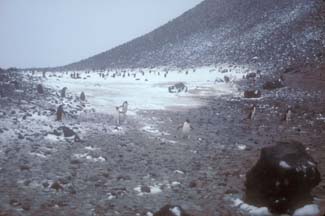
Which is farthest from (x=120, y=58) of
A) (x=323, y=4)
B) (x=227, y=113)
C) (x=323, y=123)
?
(x=323, y=123)

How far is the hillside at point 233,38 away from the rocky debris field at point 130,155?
24.1 meters

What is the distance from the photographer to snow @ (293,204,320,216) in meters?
8.99

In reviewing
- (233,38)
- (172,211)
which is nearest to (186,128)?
(172,211)

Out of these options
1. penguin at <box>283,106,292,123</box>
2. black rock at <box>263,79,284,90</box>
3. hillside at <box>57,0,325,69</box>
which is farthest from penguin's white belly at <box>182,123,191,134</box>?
hillside at <box>57,0,325,69</box>

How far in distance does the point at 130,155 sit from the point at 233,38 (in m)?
58.8

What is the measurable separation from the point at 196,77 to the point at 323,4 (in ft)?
86.5

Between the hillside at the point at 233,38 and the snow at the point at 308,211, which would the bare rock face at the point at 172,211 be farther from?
the hillside at the point at 233,38

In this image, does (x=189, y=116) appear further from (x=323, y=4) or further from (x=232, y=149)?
(x=323, y=4)

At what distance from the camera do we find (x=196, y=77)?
165 feet

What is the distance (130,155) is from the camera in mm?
14375

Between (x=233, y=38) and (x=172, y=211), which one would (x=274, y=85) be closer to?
(x=172, y=211)

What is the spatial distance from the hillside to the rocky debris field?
79.2 ft

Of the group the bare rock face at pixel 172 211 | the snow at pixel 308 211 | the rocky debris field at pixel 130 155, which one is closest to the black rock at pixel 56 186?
the rocky debris field at pixel 130 155

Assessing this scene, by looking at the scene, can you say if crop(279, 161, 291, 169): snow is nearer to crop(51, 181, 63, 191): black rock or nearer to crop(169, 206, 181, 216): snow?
crop(169, 206, 181, 216): snow
